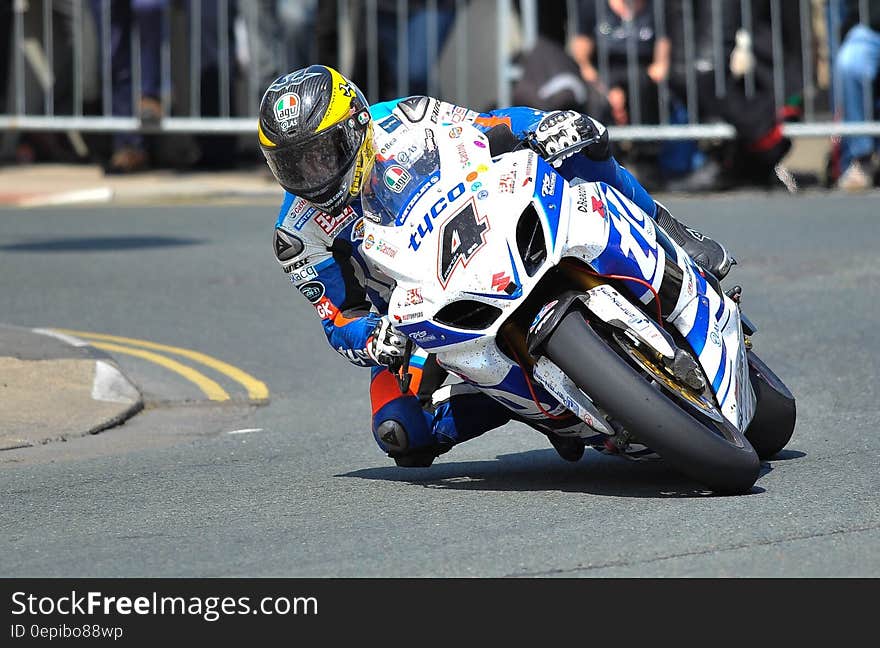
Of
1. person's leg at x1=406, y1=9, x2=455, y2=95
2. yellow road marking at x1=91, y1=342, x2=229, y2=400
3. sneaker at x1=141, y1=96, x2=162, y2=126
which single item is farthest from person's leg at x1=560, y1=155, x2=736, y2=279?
sneaker at x1=141, y1=96, x2=162, y2=126

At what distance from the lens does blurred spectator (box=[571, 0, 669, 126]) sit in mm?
15500

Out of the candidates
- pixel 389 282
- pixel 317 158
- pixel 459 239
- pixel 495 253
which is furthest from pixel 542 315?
pixel 317 158

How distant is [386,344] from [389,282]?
267 mm

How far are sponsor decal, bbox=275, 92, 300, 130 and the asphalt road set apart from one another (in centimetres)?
131

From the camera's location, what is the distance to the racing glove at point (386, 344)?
5.89m

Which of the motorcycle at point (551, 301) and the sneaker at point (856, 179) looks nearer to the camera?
the motorcycle at point (551, 301)

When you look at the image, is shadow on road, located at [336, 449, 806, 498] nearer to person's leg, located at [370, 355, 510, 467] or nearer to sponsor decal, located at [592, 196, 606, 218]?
person's leg, located at [370, 355, 510, 467]

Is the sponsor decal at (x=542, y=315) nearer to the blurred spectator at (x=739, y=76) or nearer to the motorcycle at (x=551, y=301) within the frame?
the motorcycle at (x=551, y=301)

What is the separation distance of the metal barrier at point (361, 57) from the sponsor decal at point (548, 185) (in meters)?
10.1

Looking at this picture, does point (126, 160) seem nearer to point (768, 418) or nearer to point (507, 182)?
point (768, 418)

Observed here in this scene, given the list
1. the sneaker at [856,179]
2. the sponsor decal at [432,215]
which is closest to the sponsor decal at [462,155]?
the sponsor decal at [432,215]

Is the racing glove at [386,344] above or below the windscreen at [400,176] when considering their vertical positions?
below

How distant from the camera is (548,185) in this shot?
5.61 m
